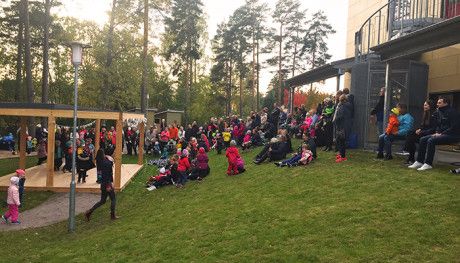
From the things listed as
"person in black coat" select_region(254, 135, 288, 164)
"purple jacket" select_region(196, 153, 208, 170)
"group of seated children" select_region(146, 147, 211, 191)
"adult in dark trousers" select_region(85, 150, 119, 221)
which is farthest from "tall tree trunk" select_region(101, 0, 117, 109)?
"adult in dark trousers" select_region(85, 150, 119, 221)

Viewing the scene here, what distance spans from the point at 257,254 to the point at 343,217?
73.6 inches

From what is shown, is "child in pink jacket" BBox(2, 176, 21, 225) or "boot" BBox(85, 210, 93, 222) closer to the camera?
"child in pink jacket" BBox(2, 176, 21, 225)

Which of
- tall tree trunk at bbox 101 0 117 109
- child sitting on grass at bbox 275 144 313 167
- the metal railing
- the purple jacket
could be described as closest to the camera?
the metal railing

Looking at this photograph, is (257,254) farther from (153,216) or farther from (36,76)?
(36,76)

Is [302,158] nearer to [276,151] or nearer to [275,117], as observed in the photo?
[276,151]

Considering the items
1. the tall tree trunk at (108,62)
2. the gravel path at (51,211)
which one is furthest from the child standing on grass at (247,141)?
the tall tree trunk at (108,62)

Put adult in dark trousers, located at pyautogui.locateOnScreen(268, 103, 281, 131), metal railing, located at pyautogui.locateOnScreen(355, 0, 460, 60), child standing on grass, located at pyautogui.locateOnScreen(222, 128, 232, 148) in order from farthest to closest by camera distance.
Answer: child standing on grass, located at pyautogui.locateOnScreen(222, 128, 232, 148) → adult in dark trousers, located at pyautogui.locateOnScreen(268, 103, 281, 131) → metal railing, located at pyautogui.locateOnScreen(355, 0, 460, 60)

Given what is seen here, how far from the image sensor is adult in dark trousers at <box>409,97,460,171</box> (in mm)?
9344

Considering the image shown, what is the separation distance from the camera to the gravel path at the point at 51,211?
37.3ft

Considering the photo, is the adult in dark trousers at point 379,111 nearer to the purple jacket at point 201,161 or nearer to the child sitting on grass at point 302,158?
the child sitting on grass at point 302,158

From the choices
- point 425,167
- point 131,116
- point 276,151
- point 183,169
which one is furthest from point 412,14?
point 131,116

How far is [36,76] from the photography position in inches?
1816

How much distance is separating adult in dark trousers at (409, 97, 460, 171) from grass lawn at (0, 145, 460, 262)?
45 cm

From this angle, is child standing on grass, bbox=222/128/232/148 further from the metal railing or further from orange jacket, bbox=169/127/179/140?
the metal railing
